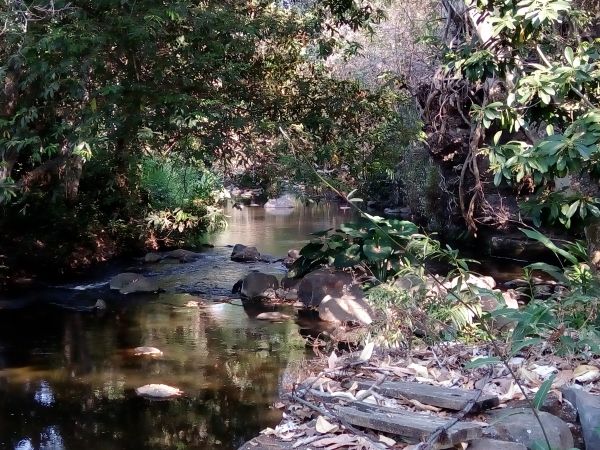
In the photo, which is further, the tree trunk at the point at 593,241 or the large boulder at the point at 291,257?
the large boulder at the point at 291,257

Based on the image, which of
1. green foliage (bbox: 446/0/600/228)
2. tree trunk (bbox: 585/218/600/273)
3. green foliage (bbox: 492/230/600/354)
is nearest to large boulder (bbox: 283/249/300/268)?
tree trunk (bbox: 585/218/600/273)

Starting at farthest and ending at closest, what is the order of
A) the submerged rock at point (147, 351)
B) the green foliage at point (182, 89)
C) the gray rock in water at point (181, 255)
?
the gray rock in water at point (181, 255), the submerged rock at point (147, 351), the green foliage at point (182, 89)

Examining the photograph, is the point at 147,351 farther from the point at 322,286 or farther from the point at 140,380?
the point at 322,286

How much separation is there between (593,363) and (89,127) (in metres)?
4.92

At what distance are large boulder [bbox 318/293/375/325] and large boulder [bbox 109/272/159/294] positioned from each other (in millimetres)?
3032

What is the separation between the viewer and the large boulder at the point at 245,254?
1310 centimetres

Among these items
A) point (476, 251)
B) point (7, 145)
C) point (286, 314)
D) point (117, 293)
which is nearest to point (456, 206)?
point (476, 251)

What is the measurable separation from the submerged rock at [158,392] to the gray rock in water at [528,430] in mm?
3797

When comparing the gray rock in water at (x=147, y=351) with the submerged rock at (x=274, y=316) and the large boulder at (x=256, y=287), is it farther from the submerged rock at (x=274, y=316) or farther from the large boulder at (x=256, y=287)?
the large boulder at (x=256, y=287)

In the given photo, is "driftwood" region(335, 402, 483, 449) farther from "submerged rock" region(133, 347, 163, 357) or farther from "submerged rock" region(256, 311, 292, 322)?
"submerged rock" region(256, 311, 292, 322)

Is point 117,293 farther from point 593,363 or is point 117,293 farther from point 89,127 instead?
point 593,363

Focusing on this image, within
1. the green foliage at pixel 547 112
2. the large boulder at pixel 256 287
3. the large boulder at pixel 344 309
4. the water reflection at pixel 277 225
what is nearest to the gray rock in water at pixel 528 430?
the green foliage at pixel 547 112

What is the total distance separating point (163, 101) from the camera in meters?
6.96

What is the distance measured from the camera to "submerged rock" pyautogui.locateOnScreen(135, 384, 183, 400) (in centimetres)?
598
